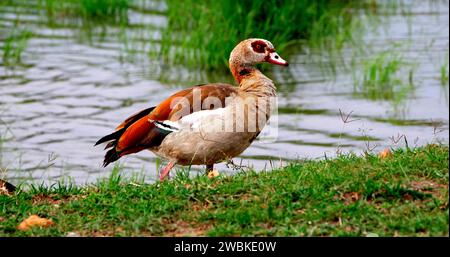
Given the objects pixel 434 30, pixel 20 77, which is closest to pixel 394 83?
pixel 434 30

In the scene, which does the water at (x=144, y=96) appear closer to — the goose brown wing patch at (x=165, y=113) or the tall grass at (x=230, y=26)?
the tall grass at (x=230, y=26)

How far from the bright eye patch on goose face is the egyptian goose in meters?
0.21

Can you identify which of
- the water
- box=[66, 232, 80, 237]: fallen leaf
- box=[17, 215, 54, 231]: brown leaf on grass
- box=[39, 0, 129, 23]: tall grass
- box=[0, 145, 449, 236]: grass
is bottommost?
the water

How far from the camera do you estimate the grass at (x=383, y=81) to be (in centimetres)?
1223

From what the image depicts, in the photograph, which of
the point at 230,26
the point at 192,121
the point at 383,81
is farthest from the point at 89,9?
the point at 192,121

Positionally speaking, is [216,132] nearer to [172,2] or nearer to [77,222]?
[77,222]

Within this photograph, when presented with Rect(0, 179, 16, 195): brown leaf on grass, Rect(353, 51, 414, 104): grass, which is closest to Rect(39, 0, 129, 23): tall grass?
Rect(353, 51, 414, 104): grass

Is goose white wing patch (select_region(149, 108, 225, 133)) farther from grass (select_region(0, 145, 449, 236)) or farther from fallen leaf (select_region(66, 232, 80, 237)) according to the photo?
fallen leaf (select_region(66, 232, 80, 237))

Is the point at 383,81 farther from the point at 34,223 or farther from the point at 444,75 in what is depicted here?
the point at 34,223

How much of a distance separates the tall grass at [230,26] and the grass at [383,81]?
106 centimetres

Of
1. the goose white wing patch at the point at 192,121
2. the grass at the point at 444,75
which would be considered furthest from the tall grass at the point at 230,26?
the goose white wing patch at the point at 192,121

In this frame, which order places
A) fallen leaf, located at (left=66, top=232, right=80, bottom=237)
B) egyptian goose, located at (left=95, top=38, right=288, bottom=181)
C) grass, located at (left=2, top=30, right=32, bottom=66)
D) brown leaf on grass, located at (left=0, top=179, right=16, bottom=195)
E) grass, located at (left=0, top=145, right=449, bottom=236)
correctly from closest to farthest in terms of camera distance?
grass, located at (left=0, top=145, right=449, bottom=236)
fallen leaf, located at (left=66, top=232, right=80, bottom=237)
brown leaf on grass, located at (left=0, top=179, right=16, bottom=195)
egyptian goose, located at (left=95, top=38, right=288, bottom=181)
grass, located at (left=2, top=30, right=32, bottom=66)

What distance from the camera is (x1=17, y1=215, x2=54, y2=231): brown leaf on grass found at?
19.3 feet

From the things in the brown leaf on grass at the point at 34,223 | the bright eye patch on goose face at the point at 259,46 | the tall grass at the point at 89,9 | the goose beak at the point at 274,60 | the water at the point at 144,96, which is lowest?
the water at the point at 144,96
